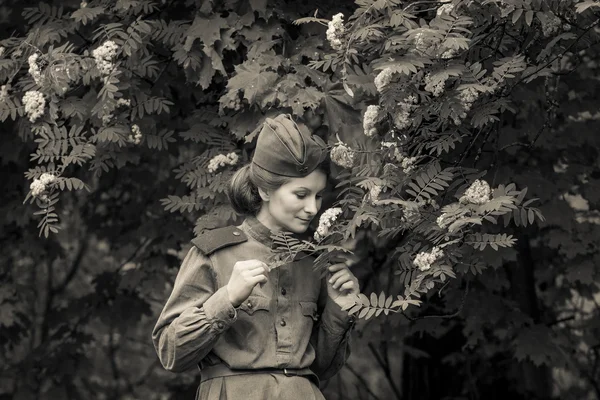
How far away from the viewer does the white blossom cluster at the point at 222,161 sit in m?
7.12

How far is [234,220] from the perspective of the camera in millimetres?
7121

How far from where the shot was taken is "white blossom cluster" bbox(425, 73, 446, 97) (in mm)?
5574

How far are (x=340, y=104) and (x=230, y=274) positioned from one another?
198cm

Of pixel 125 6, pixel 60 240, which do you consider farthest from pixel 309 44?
pixel 60 240

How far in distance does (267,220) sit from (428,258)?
77cm

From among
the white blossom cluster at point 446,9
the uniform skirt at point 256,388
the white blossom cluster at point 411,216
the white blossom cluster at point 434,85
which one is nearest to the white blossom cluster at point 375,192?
the white blossom cluster at point 411,216

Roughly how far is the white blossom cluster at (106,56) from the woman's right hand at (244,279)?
2.48 m

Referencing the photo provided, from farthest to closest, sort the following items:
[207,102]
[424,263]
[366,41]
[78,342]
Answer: [78,342]
[207,102]
[366,41]
[424,263]

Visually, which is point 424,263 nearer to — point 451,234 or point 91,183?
point 451,234

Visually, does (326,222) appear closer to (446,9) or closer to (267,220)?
(267,220)

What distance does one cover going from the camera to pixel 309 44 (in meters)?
7.17

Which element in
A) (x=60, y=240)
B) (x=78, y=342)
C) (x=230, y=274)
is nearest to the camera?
(x=230, y=274)

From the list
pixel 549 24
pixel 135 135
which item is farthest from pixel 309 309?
pixel 135 135

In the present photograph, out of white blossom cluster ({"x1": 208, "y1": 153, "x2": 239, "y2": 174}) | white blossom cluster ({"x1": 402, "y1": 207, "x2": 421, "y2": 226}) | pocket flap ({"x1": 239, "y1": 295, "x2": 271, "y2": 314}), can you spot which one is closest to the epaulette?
pocket flap ({"x1": 239, "y1": 295, "x2": 271, "y2": 314})
